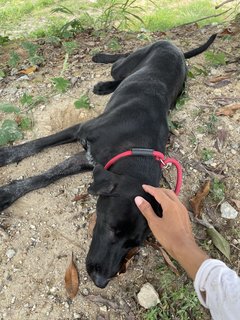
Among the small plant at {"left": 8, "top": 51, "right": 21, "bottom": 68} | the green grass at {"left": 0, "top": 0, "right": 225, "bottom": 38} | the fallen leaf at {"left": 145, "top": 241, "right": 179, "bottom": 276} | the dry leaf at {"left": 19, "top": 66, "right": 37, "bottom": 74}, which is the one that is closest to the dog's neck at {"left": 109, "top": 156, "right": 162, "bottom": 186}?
the fallen leaf at {"left": 145, "top": 241, "right": 179, "bottom": 276}

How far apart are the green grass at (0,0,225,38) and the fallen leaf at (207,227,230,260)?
17.3 ft

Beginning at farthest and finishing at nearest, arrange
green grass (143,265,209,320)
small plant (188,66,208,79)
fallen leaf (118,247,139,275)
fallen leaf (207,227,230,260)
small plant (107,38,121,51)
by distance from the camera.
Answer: small plant (107,38,121,51) < small plant (188,66,208,79) < fallen leaf (207,227,230,260) < fallen leaf (118,247,139,275) < green grass (143,265,209,320)

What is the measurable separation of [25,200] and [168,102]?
174 cm

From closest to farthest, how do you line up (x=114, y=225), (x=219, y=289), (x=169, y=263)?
(x=219, y=289)
(x=114, y=225)
(x=169, y=263)

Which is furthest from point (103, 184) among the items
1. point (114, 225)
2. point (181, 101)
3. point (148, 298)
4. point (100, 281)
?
point (181, 101)

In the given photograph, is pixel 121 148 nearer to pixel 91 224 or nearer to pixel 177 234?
pixel 91 224

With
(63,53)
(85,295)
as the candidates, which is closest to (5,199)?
(85,295)

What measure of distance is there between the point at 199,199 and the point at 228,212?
0.95ft

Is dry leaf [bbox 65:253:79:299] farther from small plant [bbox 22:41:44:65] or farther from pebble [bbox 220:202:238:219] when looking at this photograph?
small plant [bbox 22:41:44:65]

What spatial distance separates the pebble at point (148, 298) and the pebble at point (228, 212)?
1.05 m

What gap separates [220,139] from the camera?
4.50 meters

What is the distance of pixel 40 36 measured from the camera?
Answer: 6.79m

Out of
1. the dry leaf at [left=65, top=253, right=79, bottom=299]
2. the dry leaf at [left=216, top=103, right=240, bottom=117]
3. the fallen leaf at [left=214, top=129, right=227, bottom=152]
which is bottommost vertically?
the dry leaf at [left=65, top=253, right=79, bottom=299]

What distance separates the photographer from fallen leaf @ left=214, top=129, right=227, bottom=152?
4.44m
